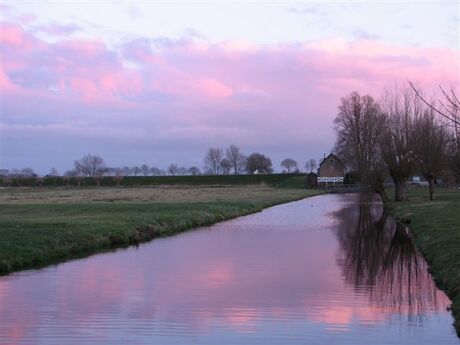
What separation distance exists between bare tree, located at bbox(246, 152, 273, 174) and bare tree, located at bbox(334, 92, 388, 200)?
105158 mm

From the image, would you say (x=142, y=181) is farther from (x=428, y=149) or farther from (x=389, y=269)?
(x=389, y=269)

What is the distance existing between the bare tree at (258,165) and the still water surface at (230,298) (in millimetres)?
162643

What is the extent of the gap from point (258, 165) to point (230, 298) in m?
174

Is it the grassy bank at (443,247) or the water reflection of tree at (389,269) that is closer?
the water reflection of tree at (389,269)

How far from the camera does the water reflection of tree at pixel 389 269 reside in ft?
45.2

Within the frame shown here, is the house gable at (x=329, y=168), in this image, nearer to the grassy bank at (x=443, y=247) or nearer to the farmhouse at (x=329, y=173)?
the farmhouse at (x=329, y=173)

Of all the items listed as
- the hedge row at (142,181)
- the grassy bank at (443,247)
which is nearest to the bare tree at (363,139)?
the grassy bank at (443,247)

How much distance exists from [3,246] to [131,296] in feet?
25.8

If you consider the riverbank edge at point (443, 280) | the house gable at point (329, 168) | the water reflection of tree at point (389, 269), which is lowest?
the water reflection of tree at point (389, 269)

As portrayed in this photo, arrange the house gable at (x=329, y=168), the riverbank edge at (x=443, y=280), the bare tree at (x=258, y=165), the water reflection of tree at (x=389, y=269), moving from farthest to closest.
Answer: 1. the bare tree at (x=258, y=165)
2. the house gable at (x=329, y=168)
3. the water reflection of tree at (x=389, y=269)
4. the riverbank edge at (x=443, y=280)

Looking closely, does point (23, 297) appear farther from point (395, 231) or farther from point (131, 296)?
point (395, 231)

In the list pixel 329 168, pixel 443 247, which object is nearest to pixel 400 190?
pixel 443 247

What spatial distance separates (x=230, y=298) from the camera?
14.1m

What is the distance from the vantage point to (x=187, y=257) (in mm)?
21641
